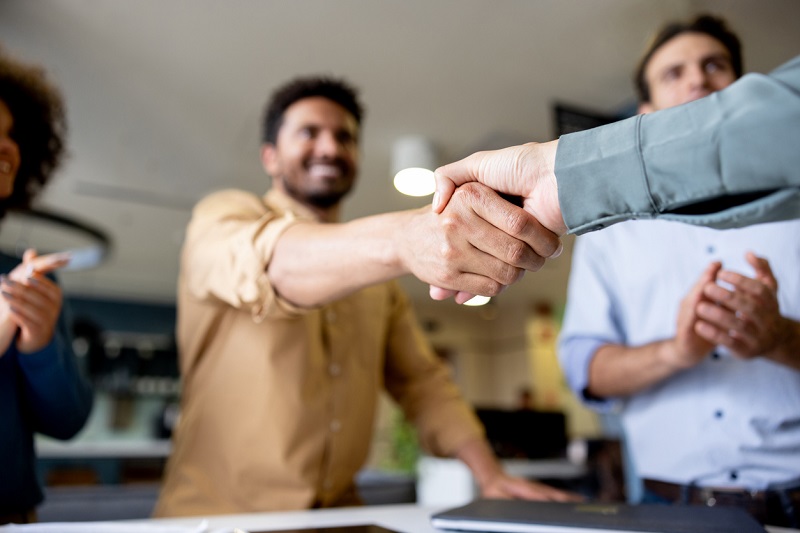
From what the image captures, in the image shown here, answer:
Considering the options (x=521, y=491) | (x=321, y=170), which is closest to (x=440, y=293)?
(x=521, y=491)

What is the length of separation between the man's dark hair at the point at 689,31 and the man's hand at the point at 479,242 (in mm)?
670

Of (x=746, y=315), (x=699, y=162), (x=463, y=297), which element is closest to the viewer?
(x=699, y=162)

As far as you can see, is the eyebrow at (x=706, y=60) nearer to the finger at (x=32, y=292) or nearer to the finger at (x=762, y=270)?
the finger at (x=762, y=270)

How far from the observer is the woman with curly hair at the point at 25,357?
892mm

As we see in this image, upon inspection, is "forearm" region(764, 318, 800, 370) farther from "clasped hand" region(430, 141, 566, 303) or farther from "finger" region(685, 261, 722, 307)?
"clasped hand" region(430, 141, 566, 303)

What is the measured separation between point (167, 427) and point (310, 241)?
899 centimetres

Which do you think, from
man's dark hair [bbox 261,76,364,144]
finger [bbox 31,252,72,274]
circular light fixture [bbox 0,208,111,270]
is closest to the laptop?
finger [bbox 31,252,72,274]

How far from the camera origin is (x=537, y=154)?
0.64 meters

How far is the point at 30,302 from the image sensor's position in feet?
2.93

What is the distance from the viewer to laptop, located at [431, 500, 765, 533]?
684 mm

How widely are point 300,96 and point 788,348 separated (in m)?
1.16

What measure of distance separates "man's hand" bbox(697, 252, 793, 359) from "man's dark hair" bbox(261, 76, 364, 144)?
966 mm

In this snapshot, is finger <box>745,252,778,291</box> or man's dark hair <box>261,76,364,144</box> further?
man's dark hair <box>261,76,364,144</box>

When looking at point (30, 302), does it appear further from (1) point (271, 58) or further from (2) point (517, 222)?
(1) point (271, 58)
